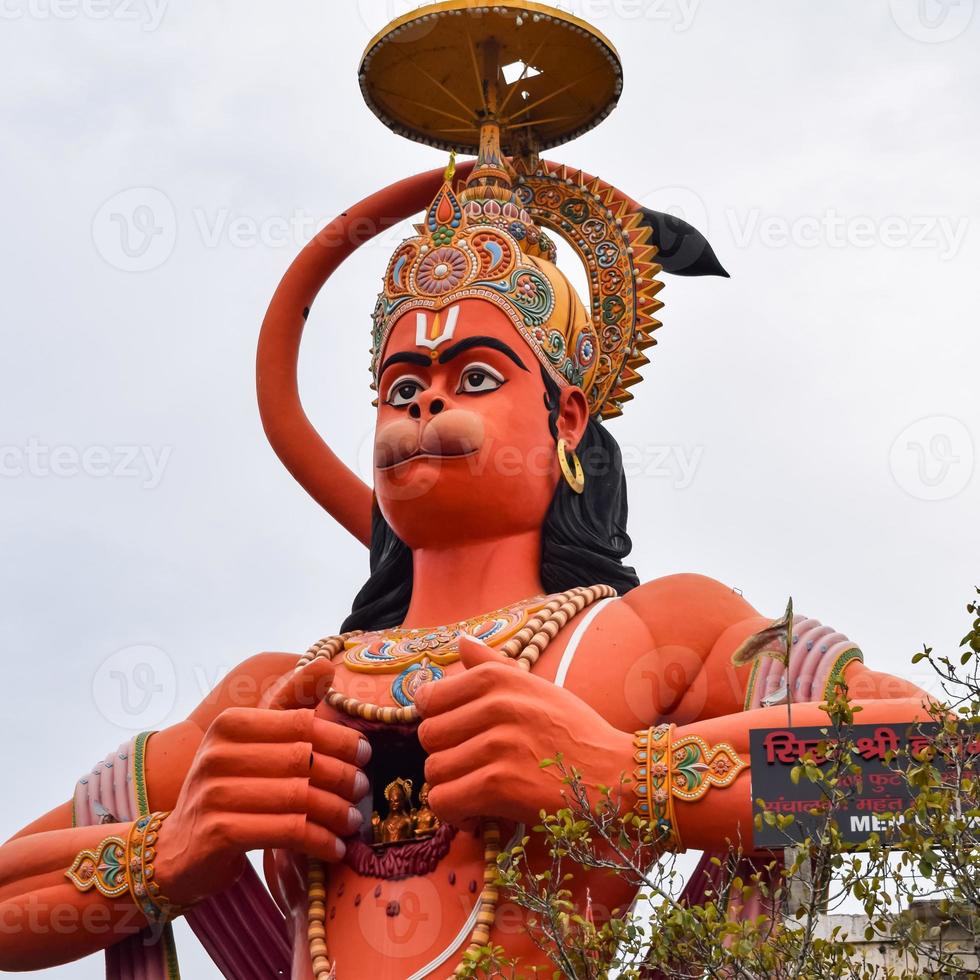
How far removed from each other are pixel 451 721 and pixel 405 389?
6.34ft

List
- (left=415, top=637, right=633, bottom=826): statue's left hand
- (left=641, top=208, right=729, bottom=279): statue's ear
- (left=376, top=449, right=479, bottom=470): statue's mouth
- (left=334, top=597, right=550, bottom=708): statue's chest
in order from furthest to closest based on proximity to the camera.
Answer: (left=641, top=208, right=729, bottom=279): statue's ear
(left=376, top=449, right=479, bottom=470): statue's mouth
(left=334, top=597, right=550, bottom=708): statue's chest
(left=415, top=637, right=633, bottom=826): statue's left hand

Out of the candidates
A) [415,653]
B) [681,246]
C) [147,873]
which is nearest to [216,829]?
[147,873]

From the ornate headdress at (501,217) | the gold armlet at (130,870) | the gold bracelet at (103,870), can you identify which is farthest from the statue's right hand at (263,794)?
the ornate headdress at (501,217)

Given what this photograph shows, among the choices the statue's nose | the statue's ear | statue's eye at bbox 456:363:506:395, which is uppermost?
the statue's ear

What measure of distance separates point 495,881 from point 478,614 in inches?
57.5

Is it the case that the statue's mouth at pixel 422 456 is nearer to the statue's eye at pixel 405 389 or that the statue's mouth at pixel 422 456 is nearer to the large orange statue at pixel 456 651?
the large orange statue at pixel 456 651

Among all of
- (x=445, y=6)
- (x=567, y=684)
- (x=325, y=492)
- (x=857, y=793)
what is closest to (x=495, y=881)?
(x=567, y=684)

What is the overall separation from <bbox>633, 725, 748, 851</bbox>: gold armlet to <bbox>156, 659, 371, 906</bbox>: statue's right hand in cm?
118

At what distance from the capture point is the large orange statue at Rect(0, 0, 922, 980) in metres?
7.91

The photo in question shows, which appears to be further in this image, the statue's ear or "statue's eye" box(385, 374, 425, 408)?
the statue's ear

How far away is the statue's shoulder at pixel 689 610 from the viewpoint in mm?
8688

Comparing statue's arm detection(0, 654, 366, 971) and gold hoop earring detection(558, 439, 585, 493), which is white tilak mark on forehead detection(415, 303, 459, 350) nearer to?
gold hoop earring detection(558, 439, 585, 493)

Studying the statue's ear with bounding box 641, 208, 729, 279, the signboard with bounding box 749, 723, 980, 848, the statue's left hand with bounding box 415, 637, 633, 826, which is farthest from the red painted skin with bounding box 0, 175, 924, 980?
the statue's ear with bounding box 641, 208, 729, 279

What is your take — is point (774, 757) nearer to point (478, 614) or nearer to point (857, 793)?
point (857, 793)
